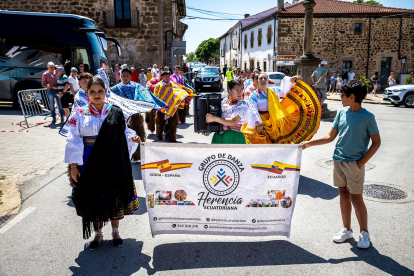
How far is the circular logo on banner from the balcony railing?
2281 centimetres

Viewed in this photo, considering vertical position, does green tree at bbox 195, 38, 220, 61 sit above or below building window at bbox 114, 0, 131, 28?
above

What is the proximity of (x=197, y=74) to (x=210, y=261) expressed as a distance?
23.9 metres

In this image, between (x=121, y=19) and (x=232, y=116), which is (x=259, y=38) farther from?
(x=232, y=116)

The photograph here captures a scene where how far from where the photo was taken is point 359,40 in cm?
3209

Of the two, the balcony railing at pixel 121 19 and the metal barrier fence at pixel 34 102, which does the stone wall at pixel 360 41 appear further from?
the metal barrier fence at pixel 34 102

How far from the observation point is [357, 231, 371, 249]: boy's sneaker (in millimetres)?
3768

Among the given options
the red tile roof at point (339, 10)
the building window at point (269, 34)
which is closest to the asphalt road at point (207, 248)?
the red tile roof at point (339, 10)

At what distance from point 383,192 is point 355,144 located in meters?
2.42

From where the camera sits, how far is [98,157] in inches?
142

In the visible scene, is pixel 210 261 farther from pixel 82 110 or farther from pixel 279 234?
pixel 82 110

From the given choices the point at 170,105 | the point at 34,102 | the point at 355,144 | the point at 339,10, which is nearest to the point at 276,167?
the point at 355,144

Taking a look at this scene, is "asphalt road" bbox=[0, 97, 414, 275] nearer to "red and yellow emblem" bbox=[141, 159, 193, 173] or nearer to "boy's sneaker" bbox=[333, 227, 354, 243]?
"boy's sneaker" bbox=[333, 227, 354, 243]

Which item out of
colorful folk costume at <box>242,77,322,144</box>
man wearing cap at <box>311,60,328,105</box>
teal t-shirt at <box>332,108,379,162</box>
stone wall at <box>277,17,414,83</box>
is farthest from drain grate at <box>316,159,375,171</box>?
stone wall at <box>277,17,414,83</box>

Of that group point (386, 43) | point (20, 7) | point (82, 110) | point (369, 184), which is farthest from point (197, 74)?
point (82, 110)
